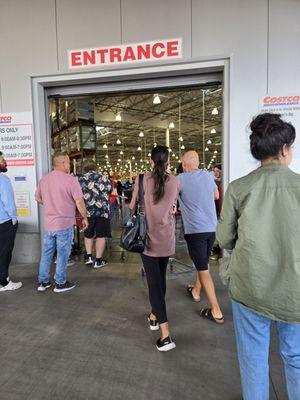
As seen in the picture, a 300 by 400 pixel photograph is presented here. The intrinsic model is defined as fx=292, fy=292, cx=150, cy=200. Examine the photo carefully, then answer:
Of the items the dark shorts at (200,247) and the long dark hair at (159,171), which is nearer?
the long dark hair at (159,171)

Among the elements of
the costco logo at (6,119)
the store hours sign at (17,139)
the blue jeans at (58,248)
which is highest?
the costco logo at (6,119)

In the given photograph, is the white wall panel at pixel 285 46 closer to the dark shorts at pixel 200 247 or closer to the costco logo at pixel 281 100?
the costco logo at pixel 281 100

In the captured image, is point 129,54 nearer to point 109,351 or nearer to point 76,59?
point 76,59

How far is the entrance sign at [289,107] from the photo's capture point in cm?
354

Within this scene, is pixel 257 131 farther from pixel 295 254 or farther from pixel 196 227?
pixel 196 227

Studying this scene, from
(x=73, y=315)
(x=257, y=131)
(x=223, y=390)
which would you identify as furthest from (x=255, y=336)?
(x=73, y=315)

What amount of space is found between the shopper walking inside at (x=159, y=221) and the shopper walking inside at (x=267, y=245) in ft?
2.80

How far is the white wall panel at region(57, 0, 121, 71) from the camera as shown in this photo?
3.87m

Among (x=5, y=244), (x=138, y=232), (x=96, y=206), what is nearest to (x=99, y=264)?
(x=96, y=206)

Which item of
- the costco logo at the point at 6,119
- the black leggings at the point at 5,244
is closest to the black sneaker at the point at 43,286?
the black leggings at the point at 5,244

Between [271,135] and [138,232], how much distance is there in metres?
1.25

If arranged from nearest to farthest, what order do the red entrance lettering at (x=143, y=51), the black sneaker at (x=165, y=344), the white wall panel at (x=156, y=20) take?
the black sneaker at (x=165, y=344), the white wall panel at (x=156, y=20), the red entrance lettering at (x=143, y=51)

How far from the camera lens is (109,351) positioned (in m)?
2.27

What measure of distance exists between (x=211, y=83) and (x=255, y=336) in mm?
3588
